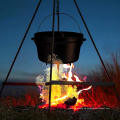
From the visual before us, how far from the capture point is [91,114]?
3.29m

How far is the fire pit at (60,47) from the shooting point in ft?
13.1

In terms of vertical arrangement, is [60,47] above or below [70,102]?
above

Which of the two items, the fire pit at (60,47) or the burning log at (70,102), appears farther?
the burning log at (70,102)

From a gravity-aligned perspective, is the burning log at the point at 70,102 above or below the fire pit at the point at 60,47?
below

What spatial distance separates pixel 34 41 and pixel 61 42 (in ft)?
1.77

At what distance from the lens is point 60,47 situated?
13.2ft

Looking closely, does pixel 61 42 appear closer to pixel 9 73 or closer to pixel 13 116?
pixel 9 73

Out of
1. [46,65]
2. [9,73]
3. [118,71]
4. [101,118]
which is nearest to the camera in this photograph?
[101,118]

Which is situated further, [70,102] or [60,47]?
[70,102]

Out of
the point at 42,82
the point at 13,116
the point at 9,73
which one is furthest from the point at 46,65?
the point at 13,116

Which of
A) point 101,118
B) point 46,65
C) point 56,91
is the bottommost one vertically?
point 101,118

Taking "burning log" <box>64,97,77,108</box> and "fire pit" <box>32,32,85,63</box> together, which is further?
"burning log" <box>64,97,77,108</box>

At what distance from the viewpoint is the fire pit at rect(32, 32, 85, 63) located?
3990mm

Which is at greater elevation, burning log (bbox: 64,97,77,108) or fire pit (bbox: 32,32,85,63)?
fire pit (bbox: 32,32,85,63)
